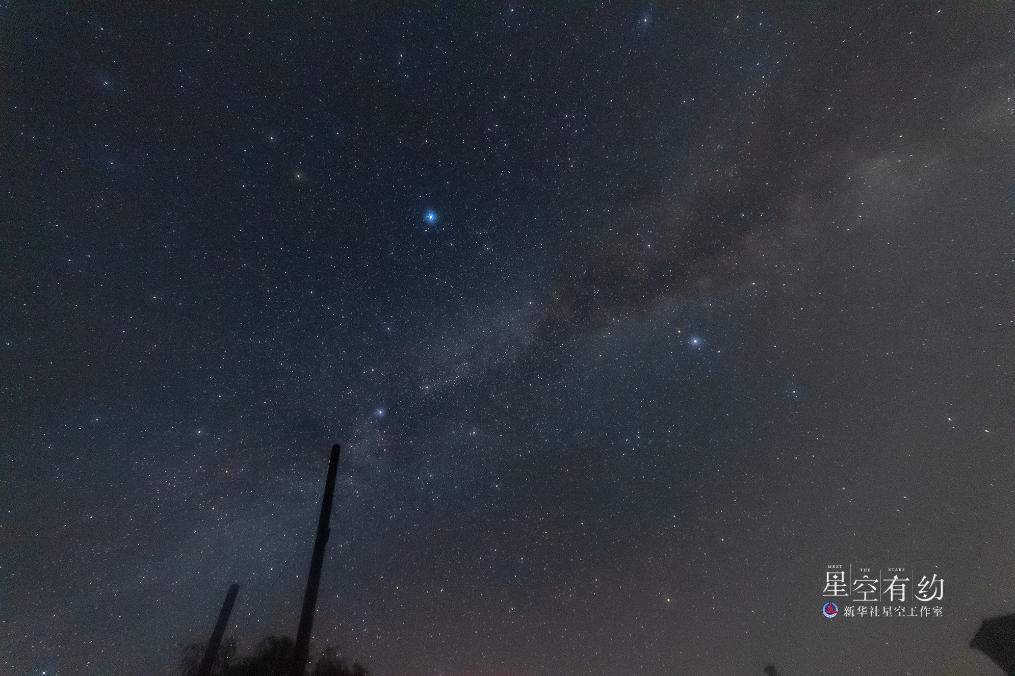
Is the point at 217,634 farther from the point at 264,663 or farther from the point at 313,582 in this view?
the point at 313,582

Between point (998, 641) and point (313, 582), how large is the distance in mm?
25068

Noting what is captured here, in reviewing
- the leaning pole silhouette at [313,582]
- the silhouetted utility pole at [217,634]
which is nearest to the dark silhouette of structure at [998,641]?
the leaning pole silhouette at [313,582]

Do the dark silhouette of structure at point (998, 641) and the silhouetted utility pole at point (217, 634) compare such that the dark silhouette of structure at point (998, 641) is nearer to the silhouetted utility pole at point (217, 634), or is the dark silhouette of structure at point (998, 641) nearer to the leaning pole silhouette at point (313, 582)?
the leaning pole silhouette at point (313, 582)

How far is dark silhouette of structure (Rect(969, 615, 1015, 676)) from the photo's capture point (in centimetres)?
1808

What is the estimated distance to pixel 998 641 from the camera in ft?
60.4

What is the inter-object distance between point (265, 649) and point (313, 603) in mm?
16084

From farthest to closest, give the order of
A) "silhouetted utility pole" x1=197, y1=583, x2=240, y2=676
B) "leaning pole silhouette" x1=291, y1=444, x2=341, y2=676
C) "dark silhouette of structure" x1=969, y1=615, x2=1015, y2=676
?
"silhouetted utility pole" x1=197, y1=583, x2=240, y2=676
"dark silhouette of structure" x1=969, y1=615, x2=1015, y2=676
"leaning pole silhouette" x1=291, y1=444, x2=341, y2=676

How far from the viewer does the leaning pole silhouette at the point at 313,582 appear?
12.0 m

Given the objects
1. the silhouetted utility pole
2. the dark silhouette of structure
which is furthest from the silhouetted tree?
the dark silhouette of structure

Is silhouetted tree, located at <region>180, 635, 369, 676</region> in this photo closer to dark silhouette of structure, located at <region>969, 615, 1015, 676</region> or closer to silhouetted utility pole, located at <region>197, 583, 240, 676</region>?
silhouetted utility pole, located at <region>197, 583, 240, 676</region>

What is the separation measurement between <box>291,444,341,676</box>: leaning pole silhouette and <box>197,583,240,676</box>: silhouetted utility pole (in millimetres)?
15483

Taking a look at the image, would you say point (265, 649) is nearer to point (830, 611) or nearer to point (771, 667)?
point (830, 611)

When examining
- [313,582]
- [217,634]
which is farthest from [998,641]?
[217,634]

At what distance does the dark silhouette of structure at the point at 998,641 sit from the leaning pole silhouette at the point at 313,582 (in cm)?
2478
